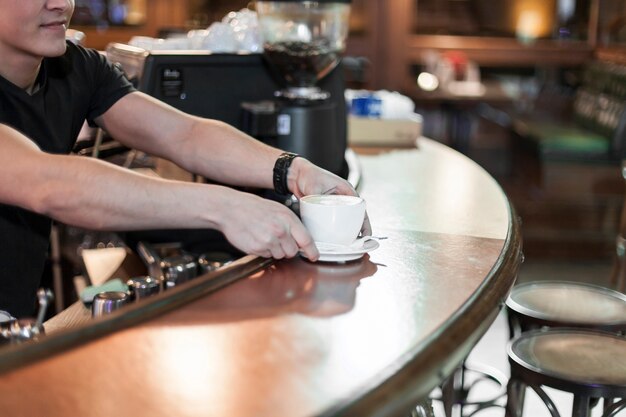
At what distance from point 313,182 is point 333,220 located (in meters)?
0.27

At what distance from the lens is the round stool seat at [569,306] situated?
237 cm

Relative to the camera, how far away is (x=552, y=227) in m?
6.40

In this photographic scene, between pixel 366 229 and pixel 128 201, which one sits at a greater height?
pixel 128 201

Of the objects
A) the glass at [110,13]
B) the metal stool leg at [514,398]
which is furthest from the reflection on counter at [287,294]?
the glass at [110,13]

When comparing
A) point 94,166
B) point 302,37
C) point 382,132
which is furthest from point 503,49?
point 94,166

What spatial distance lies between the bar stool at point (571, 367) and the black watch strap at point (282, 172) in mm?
676

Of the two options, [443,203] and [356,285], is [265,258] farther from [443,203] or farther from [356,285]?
[443,203]

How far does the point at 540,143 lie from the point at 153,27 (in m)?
3.84

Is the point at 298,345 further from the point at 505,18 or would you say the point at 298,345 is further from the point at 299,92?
the point at 505,18

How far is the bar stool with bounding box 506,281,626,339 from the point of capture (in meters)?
2.37

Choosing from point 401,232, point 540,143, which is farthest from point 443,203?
point 540,143

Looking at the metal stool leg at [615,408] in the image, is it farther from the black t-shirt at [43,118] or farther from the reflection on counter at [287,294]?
the black t-shirt at [43,118]

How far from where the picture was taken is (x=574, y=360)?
205cm

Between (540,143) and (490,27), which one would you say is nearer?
(540,143)
